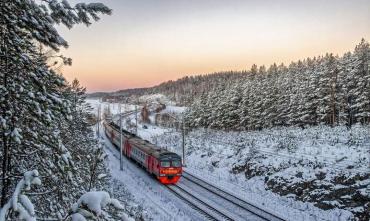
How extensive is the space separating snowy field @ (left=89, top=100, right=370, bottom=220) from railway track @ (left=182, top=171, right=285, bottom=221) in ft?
2.90

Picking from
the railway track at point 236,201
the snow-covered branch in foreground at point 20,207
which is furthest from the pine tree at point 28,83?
the railway track at point 236,201

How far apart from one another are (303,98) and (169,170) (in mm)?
36198

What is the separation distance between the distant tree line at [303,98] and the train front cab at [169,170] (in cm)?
2992

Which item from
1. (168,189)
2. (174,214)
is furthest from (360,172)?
(168,189)

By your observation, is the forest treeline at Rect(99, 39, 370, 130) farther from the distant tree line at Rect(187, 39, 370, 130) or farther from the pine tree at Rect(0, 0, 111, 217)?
the pine tree at Rect(0, 0, 111, 217)

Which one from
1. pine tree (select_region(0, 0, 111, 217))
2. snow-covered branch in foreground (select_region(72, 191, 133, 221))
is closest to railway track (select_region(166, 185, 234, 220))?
pine tree (select_region(0, 0, 111, 217))

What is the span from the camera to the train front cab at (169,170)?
95.1 feet

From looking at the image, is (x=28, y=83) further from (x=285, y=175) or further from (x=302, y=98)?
(x=302, y=98)

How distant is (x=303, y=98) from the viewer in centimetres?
5716

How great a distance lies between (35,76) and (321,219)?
1846cm

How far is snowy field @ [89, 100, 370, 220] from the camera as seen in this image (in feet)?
66.9

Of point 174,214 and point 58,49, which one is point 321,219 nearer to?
point 174,214

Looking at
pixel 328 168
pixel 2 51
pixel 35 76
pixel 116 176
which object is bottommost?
pixel 116 176

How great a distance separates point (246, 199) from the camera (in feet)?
78.7
